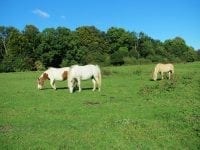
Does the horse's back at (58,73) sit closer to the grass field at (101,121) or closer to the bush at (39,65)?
the grass field at (101,121)

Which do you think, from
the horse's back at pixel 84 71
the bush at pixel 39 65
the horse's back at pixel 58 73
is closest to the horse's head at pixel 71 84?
the horse's back at pixel 84 71

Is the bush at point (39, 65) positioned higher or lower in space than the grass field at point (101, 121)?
higher

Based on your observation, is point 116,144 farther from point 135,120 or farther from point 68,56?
point 68,56

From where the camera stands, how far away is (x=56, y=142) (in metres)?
12.3

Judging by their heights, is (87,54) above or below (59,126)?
above

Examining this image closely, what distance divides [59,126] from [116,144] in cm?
344

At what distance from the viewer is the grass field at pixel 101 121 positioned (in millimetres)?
12242

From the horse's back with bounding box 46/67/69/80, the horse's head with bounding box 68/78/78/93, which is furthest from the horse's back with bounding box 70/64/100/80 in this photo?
the horse's back with bounding box 46/67/69/80

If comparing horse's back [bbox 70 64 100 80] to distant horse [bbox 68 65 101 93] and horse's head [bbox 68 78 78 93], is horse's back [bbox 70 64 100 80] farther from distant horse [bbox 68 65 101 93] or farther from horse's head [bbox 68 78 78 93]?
horse's head [bbox 68 78 78 93]

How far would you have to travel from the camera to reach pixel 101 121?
1550 centimetres

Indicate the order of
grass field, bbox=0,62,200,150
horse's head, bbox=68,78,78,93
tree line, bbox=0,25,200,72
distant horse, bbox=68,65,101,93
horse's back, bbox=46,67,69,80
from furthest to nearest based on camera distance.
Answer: tree line, bbox=0,25,200,72 < horse's back, bbox=46,67,69,80 < distant horse, bbox=68,65,101,93 < horse's head, bbox=68,78,78,93 < grass field, bbox=0,62,200,150

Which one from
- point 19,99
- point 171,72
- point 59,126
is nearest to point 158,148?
point 59,126

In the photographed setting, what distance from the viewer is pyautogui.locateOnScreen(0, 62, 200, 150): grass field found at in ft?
40.2

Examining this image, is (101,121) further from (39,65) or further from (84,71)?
(39,65)
